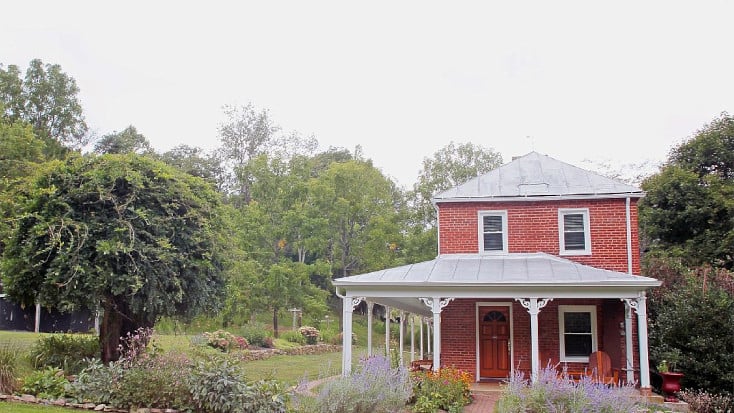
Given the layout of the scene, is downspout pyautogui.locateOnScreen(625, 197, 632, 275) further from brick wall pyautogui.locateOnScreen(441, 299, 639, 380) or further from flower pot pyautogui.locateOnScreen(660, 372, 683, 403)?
flower pot pyautogui.locateOnScreen(660, 372, 683, 403)

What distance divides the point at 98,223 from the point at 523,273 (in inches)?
403

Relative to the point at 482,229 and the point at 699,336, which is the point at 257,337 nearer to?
the point at 482,229

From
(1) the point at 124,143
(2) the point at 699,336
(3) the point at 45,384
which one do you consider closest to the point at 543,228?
(2) the point at 699,336

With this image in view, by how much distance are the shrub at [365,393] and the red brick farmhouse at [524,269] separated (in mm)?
4362

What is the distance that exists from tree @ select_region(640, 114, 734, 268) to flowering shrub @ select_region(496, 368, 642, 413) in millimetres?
18064

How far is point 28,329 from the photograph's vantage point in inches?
1173

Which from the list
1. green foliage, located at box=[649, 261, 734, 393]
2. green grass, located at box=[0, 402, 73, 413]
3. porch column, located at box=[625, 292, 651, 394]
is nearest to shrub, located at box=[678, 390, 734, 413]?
green foliage, located at box=[649, 261, 734, 393]

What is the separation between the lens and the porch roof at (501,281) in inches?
591

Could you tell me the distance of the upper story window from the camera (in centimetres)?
1869

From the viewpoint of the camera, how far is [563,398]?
1080cm

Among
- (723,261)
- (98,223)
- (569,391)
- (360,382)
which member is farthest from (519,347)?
(723,261)

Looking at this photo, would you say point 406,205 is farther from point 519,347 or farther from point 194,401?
point 194,401

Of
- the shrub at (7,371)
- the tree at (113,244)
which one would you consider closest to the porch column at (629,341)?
the tree at (113,244)

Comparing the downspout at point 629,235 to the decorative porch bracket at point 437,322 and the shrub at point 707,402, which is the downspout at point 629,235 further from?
the decorative porch bracket at point 437,322
